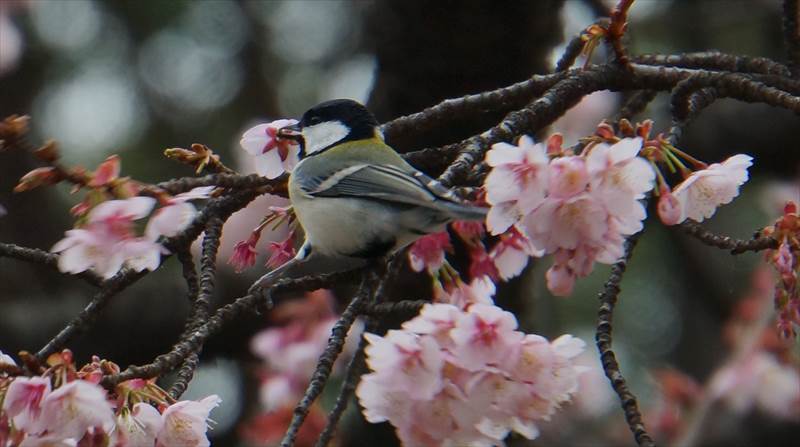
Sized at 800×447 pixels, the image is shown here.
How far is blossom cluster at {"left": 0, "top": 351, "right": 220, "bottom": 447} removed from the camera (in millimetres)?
1252

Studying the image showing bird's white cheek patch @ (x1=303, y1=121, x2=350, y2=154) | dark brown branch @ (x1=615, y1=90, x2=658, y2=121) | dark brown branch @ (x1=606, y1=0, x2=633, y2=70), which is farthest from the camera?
bird's white cheek patch @ (x1=303, y1=121, x2=350, y2=154)

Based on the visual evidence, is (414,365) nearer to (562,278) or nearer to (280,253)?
(562,278)

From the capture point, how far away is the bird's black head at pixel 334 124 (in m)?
2.17

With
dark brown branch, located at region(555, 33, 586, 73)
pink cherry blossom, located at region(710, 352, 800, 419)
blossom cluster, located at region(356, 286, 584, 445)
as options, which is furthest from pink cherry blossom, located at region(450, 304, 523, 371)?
pink cherry blossom, located at region(710, 352, 800, 419)

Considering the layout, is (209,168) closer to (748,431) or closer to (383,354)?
(383,354)

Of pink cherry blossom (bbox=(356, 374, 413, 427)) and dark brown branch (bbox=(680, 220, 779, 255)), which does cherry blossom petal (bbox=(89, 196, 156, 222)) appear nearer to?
pink cherry blossom (bbox=(356, 374, 413, 427))

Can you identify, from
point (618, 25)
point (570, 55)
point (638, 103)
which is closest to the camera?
point (618, 25)

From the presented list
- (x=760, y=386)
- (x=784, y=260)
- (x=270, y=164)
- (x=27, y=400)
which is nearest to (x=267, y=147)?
(x=270, y=164)

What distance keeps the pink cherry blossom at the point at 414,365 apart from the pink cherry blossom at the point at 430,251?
38cm

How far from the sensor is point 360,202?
191 cm

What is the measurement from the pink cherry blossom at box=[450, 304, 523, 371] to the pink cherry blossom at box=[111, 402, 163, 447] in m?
0.37

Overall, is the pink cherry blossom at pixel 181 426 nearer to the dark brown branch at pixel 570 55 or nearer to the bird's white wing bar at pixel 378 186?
the bird's white wing bar at pixel 378 186

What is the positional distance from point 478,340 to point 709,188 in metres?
0.41

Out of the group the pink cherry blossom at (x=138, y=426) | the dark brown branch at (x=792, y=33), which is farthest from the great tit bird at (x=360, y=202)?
the dark brown branch at (x=792, y=33)
